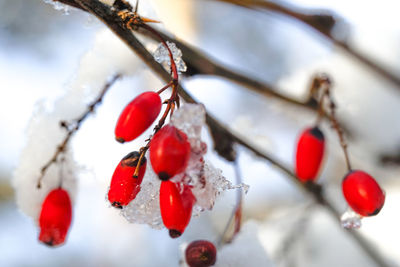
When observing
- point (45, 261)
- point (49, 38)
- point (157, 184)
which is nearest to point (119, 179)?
point (157, 184)

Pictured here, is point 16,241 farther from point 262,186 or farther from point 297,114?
point 297,114

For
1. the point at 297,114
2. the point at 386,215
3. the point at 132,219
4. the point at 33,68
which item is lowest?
the point at 33,68

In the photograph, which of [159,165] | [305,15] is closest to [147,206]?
[159,165]

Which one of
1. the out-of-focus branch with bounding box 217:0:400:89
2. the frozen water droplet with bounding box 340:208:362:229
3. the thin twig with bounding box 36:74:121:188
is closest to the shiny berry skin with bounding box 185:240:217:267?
the frozen water droplet with bounding box 340:208:362:229

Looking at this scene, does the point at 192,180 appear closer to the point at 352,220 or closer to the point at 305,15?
the point at 352,220

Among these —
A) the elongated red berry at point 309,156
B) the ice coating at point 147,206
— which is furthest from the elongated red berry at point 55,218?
the elongated red berry at point 309,156

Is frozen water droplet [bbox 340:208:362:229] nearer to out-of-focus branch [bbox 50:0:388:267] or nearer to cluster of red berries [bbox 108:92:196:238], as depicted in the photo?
out-of-focus branch [bbox 50:0:388:267]
